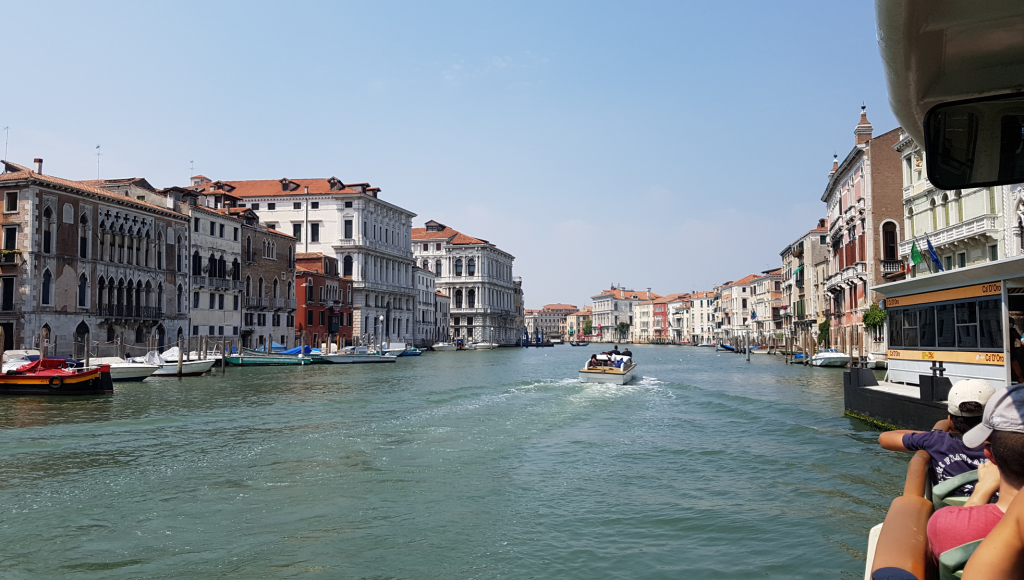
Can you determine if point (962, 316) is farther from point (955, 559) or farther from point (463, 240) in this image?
point (463, 240)

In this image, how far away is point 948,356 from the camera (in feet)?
40.4

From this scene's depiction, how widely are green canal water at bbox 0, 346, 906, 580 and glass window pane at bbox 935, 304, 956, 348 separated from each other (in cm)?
213

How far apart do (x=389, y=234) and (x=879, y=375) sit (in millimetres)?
49107

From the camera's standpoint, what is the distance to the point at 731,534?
7055mm

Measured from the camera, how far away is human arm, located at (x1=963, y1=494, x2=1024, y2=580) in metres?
2.00

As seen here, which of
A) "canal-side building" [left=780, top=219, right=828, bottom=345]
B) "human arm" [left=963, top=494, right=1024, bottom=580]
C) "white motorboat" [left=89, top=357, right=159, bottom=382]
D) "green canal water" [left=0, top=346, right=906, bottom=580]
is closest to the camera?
"human arm" [left=963, top=494, right=1024, bottom=580]

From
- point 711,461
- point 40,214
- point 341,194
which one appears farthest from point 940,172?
point 341,194

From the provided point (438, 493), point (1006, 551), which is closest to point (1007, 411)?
point (1006, 551)

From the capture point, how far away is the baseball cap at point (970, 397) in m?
3.70

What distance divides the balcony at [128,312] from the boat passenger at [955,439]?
114 feet

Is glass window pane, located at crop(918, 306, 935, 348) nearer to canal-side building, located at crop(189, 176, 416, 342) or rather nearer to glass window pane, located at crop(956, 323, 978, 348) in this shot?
glass window pane, located at crop(956, 323, 978, 348)

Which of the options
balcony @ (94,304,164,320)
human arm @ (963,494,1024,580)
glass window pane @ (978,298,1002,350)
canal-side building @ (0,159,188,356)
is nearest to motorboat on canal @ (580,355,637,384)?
glass window pane @ (978,298,1002,350)

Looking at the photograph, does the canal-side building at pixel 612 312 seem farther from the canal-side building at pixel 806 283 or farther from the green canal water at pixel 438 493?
the green canal water at pixel 438 493

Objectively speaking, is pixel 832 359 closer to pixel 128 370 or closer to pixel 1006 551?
pixel 128 370
